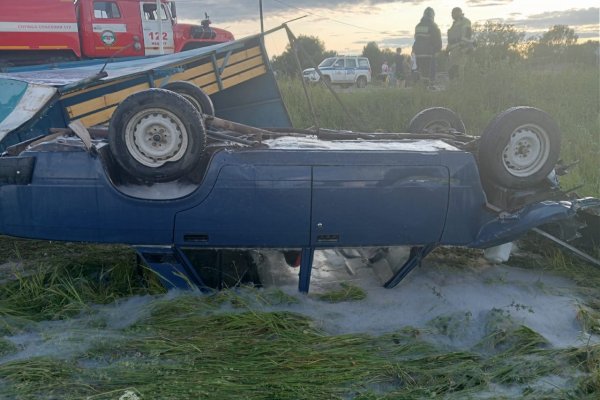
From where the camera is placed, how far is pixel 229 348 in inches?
115

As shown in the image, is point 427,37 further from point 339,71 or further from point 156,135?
point 339,71

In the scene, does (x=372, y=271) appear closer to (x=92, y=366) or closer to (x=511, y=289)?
(x=511, y=289)

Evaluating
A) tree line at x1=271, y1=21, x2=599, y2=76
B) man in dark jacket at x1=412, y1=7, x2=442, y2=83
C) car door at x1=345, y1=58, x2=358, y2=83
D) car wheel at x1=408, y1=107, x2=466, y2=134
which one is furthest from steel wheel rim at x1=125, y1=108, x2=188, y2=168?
car door at x1=345, y1=58, x2=358, y2=83

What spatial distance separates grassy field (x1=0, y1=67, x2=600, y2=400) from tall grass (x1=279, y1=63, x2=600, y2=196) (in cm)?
649

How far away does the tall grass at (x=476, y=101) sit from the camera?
10352 millimetres

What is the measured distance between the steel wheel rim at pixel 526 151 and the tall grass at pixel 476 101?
6.27 metres

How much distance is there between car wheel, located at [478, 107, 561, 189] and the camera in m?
3.53

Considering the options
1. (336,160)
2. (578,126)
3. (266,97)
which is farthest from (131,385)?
(578,126)

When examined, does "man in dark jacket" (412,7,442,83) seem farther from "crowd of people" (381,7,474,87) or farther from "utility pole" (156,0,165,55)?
"utility pole" (156,0,165,55)

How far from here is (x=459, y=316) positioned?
3.33 m

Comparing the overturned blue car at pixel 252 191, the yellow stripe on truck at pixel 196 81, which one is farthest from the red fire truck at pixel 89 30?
the overturned blue car at pixel 252 191

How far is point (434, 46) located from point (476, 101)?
4.30 feet

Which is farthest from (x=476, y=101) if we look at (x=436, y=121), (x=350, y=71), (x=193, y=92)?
(x=350, y=71)

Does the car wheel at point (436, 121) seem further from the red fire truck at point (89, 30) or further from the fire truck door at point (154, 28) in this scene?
the fire truck door at point (154, 28)
